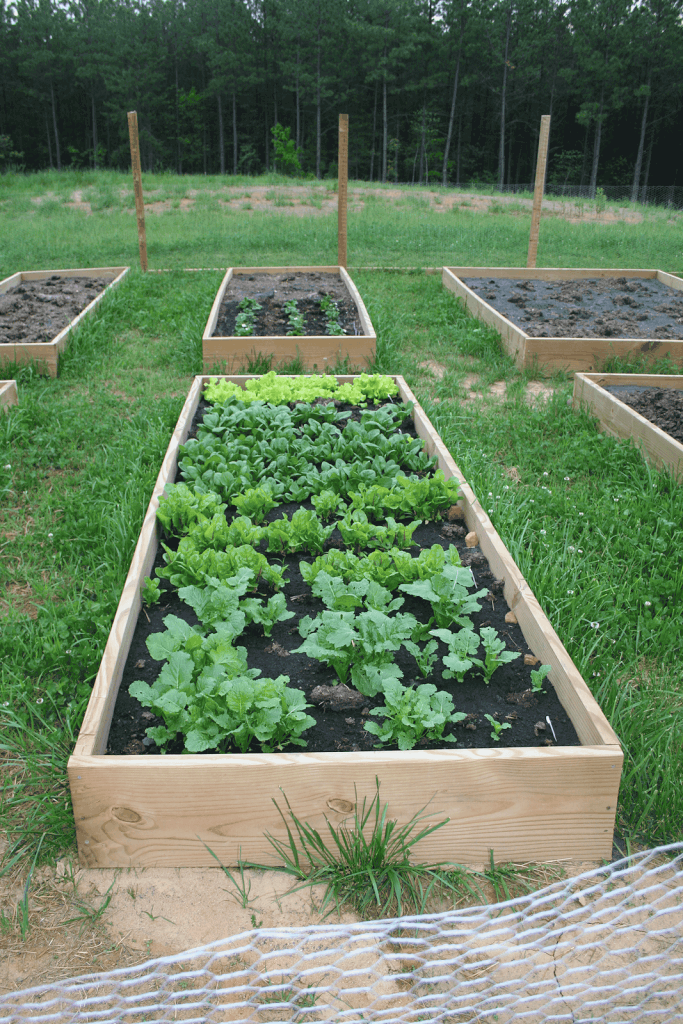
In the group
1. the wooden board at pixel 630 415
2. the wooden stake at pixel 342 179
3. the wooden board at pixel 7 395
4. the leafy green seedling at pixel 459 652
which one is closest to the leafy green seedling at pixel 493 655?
the leafy green seedling at pixel 459 652

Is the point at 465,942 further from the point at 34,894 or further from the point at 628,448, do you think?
the point at 628,448

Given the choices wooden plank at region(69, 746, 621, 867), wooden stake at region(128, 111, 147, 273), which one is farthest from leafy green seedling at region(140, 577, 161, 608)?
wooden stake at region(128, 111, 147, 273)

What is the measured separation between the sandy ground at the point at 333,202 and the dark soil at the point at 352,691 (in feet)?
40.4

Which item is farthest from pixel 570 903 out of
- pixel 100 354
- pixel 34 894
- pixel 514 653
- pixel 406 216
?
pixel 406 216

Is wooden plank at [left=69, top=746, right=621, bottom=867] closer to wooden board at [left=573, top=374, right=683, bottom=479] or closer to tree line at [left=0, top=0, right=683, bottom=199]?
wooden board at [left=573, top=374, right=683, bottom=479]

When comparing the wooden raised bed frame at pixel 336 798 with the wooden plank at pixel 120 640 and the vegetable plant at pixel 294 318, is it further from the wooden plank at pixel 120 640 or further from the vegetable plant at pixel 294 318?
the vegetable plant at pixel 294 318

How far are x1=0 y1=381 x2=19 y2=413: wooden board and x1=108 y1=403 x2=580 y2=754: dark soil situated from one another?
2338 mm

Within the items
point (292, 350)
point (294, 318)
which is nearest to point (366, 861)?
point (292, 350)

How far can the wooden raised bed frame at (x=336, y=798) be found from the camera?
1.76m

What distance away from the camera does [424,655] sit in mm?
2273

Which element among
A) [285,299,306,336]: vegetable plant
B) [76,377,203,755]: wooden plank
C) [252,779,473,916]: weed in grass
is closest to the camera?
[252,779,473,916]: weed in grass

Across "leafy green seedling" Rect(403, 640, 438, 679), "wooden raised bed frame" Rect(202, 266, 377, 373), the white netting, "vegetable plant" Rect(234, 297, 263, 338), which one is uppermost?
"vegetable plant" Rect(234, 297, 263, 338)

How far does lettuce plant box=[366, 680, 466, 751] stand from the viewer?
1950mm

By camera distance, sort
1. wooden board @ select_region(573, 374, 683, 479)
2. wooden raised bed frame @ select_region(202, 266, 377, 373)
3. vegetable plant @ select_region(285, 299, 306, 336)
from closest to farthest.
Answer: wooden board @ select_region(573, 374, 683, 479) → wooden raised bed frame @ select_region(202, 266, 377, 373) → vegetable plant @ select_region(285, 299, 306, 336)
